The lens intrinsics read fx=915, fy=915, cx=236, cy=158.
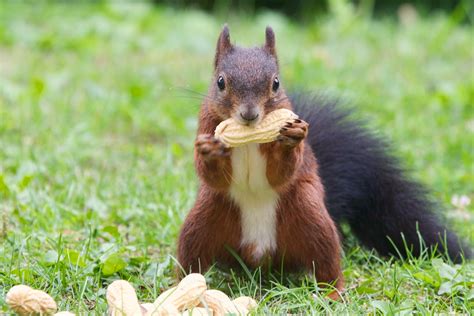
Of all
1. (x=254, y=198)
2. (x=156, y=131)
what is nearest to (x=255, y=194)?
(x=254, y=198)

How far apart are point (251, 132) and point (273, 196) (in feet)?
0.91

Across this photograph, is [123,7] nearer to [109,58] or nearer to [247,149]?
[109,58]

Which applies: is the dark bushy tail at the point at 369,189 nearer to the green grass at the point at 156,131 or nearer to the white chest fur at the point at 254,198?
the green grass at the point at 156,131

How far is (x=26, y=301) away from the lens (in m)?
2.19

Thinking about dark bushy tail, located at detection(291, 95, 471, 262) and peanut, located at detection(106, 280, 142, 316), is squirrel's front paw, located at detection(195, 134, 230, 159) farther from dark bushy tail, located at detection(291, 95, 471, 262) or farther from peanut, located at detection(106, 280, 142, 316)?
dark bushy tail, located at detection(291, 95, 471, 262)

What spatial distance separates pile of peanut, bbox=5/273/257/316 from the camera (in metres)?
2.19

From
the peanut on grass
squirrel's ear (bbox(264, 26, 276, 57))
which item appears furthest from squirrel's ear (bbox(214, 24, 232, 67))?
the peanut on grass

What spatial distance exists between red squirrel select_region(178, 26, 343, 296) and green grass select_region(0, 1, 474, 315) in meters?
0.10

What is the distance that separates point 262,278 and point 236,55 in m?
0.68

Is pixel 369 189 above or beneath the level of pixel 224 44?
→ beneath

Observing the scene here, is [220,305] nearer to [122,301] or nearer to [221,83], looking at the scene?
[122,301]

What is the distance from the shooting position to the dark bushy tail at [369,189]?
3037 mm

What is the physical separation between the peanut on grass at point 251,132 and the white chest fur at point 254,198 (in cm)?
11

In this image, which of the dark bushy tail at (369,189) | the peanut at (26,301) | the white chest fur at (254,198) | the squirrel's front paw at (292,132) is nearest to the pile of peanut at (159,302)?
the peanut at (26,301)
